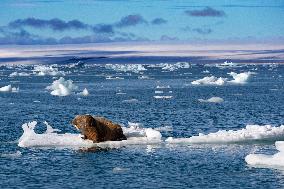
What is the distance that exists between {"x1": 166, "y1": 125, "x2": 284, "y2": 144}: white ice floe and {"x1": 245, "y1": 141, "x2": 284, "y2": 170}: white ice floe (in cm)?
641

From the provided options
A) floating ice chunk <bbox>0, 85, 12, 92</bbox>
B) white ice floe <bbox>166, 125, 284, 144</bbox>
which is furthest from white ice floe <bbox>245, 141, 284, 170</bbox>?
floating ice chunk <bbox>0, 85, 12, 92</bbox>

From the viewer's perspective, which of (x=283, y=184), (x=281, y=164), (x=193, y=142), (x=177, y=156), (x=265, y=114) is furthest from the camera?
(x=265, y=114)

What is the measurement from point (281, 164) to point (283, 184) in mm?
3276

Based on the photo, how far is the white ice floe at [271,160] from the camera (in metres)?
29.2

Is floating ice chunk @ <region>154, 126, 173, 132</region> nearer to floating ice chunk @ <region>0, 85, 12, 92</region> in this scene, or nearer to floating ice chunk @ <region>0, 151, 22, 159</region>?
floating ice chunk @ <region>0, 151, 22, 159</region>

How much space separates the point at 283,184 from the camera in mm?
26031

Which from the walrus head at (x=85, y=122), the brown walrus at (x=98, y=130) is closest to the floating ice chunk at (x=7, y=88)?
the brown walrus at (x=98, y=130)

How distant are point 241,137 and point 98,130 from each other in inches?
349

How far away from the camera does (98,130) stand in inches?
1435

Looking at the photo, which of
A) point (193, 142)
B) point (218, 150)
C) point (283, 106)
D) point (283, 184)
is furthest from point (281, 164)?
point (283, 106)

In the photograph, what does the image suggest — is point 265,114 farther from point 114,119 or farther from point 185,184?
point 185,184

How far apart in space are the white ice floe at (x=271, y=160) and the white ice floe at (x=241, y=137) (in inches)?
252

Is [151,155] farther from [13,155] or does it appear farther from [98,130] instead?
[13,155]

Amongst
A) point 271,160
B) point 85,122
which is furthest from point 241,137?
point 85,122
